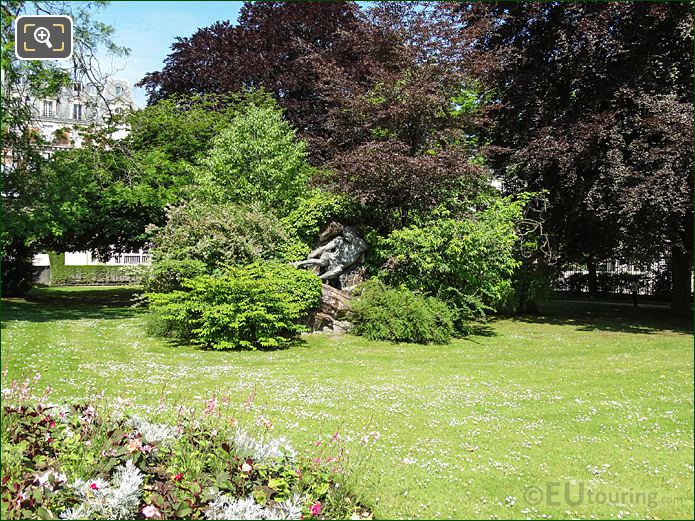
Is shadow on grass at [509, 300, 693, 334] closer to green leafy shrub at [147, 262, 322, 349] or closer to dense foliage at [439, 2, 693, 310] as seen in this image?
dense foliage at [439, 2, 693, 310]

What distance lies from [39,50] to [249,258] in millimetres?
9666

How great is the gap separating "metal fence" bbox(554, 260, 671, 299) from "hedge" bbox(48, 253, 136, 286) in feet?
77.2

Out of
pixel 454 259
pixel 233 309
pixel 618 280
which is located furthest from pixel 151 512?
pixel 618 280

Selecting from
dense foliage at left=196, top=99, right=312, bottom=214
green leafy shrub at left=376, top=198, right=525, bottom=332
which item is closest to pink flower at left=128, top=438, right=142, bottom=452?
green leafy shrub at left=376, top=198, right=525, bottom=332

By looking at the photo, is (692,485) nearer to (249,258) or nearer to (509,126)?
(249,258)

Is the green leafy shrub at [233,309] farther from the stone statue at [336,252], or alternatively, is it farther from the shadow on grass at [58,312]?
the shadow on grass at [58,312]

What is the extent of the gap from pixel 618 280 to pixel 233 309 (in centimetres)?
2116

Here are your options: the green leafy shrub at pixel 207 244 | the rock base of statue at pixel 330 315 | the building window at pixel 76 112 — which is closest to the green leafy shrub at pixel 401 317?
the rock base of statue at pixel 330 315

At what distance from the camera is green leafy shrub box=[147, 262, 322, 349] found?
10.8 metres

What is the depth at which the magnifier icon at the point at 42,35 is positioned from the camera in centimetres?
282

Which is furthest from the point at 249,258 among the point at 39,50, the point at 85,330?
the point at 39,50

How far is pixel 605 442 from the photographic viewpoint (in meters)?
4.28

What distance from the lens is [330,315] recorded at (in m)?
13.0

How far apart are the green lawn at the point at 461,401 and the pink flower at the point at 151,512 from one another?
1345 mm
